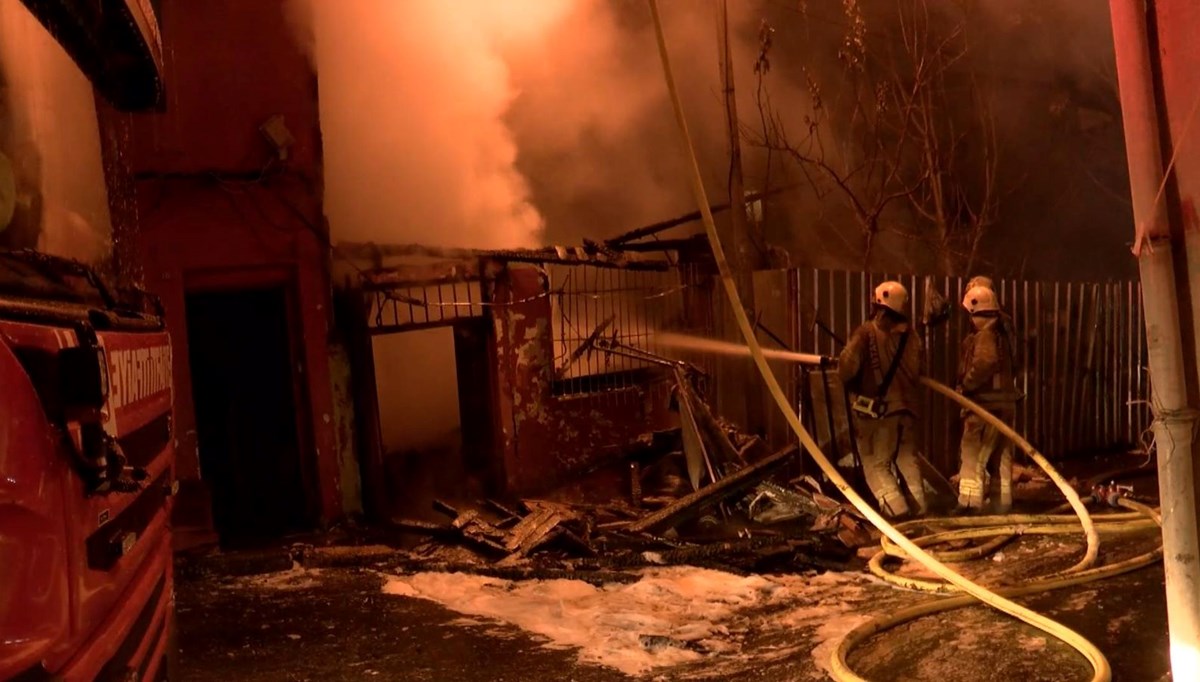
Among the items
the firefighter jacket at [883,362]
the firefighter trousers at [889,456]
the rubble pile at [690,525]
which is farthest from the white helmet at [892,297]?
the rubble pile at [690,525]

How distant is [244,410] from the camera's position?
954 cm

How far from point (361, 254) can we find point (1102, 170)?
44.1ft

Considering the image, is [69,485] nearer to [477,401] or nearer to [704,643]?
[704,643]

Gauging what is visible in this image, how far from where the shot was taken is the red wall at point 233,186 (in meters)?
8.49

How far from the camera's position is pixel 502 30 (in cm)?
1337

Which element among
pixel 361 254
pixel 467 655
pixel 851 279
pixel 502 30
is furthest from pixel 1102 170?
pixel 467 655

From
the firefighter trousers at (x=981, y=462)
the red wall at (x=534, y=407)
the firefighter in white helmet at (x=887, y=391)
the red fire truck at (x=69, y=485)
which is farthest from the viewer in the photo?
the red wall at (x=534, y=407)

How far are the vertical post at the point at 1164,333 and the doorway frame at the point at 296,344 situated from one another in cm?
769

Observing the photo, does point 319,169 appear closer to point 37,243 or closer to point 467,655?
point 467,655

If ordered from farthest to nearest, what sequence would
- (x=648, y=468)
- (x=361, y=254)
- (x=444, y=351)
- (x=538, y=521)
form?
(x=444, y=351), (x=361, y=254), (x=648, y=468), (x=538, y=521)

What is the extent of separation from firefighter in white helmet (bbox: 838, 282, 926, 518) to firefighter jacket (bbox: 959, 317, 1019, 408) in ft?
1.85

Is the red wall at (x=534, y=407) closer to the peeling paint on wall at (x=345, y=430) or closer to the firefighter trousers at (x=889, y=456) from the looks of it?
the peeling paint on wall at (x=345, y=430)

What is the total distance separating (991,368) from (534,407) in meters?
4.91

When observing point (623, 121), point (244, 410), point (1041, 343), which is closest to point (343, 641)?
point (244, 410)
